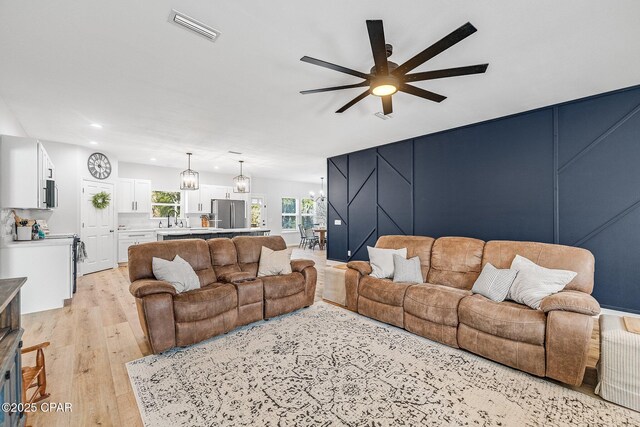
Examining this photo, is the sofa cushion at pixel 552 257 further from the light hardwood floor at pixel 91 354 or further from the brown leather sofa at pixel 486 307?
the light hardwood floor at pixel 91 354

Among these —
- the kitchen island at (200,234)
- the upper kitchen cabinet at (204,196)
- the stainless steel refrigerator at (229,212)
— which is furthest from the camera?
the stainless steel refrigerator at (229,212)

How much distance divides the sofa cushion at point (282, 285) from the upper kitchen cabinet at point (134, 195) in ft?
18.8

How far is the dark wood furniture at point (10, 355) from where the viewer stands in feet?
4.24

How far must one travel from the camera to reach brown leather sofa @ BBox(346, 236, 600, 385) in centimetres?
216

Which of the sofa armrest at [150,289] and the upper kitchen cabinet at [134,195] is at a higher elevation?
the upper kitchen cabinet at [134,195]

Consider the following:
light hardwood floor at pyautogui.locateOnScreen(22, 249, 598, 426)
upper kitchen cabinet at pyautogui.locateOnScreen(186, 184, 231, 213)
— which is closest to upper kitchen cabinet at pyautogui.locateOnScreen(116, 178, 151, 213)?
upper kitchen cabinet at pyautogui.locateOnScreen(186, 184, 231, 213)

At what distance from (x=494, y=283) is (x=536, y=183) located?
200 cm

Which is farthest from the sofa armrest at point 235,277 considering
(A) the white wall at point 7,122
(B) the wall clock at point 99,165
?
(B) the wall clock at point 99,165

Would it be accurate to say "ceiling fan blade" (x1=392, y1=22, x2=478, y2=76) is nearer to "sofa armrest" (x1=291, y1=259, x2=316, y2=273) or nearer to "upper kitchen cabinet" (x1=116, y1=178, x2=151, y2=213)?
"sofa armrest" (x1=291, y1=259, x2=316, y2=273)

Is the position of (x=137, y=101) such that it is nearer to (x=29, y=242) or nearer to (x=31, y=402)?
(x=29, y=242)

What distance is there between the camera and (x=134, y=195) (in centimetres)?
737

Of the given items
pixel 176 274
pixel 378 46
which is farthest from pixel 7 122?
pixel 378 46

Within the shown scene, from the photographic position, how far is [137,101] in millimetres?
3520

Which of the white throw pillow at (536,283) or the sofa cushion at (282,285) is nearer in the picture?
the white throw pillow at (536,283)
